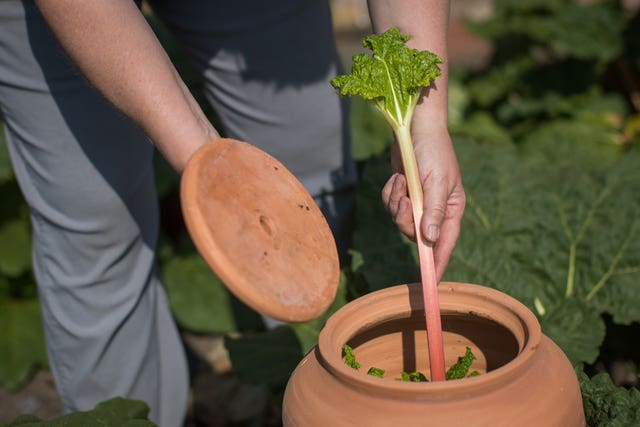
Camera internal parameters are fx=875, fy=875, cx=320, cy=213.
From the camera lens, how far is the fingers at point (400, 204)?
6.04 feet

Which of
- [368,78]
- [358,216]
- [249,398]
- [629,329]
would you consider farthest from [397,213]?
[249,398]

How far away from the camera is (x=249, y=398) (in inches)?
121

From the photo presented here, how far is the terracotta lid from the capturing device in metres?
1.51

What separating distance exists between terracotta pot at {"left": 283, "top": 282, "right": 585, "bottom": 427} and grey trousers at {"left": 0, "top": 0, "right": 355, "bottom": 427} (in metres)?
0.79

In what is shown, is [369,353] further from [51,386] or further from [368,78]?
[51,386]

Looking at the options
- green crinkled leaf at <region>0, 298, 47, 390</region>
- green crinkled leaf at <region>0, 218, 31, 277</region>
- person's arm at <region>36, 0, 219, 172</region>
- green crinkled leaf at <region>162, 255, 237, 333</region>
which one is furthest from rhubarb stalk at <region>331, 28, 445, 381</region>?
green crinkled leaf at <region>0, 218, 31, 277</region>

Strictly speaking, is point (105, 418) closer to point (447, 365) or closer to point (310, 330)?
point (310, 330)

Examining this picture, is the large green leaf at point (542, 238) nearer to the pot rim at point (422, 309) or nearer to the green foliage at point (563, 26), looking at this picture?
the pot rim at point (422, 309)

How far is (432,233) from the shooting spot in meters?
1.75

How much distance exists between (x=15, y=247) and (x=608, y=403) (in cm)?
261

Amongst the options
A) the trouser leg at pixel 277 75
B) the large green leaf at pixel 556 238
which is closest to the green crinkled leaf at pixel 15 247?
the trouser leg at pixel 277 75

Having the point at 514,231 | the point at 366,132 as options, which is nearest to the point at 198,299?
the point at 366,132

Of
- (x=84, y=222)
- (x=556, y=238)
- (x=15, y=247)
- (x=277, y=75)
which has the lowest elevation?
(x=15, y=247)

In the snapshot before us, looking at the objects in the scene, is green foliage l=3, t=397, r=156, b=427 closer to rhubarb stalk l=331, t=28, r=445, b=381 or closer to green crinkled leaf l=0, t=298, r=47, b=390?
rhubarb stalk l=331, t=28, r=445, b=381
